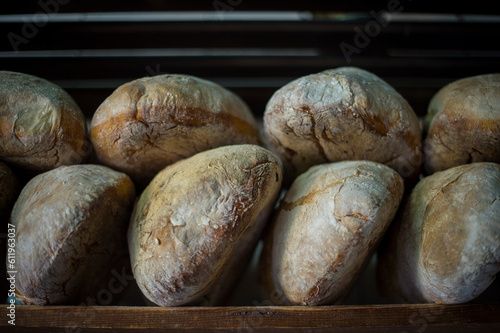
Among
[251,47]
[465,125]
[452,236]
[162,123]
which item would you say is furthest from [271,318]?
[251,47]

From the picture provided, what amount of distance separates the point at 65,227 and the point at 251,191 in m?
0.43

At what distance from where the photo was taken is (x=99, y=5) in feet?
4.04

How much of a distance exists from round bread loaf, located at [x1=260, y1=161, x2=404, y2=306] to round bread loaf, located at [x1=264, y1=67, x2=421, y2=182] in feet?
0.26

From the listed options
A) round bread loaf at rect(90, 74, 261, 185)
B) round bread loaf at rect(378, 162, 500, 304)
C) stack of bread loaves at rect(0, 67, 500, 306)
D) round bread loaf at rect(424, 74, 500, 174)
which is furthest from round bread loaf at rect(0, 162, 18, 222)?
round bread loaf at rect(424, 74, 500, 174)

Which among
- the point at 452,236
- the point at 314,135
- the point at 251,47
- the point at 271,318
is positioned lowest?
the point at 271,318

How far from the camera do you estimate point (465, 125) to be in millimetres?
934

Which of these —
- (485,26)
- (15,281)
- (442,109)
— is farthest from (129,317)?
(485,26)

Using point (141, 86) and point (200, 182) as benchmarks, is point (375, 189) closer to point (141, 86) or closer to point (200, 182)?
point (200, 182)

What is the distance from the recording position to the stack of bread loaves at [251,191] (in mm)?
804

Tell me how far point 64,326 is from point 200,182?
0.48 m

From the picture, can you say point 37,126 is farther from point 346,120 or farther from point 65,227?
point 346,120

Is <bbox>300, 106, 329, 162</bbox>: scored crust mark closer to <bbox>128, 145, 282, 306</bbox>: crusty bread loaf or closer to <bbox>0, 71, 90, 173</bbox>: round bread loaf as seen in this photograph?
<bbox>128, 145, 282, 306</bbox>: crusty bread loaf

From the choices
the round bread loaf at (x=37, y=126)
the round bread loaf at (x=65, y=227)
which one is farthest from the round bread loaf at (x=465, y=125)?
the round bread loaf at (x=37, y=126)

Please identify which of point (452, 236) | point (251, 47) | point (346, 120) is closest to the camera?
point (452, 236)
